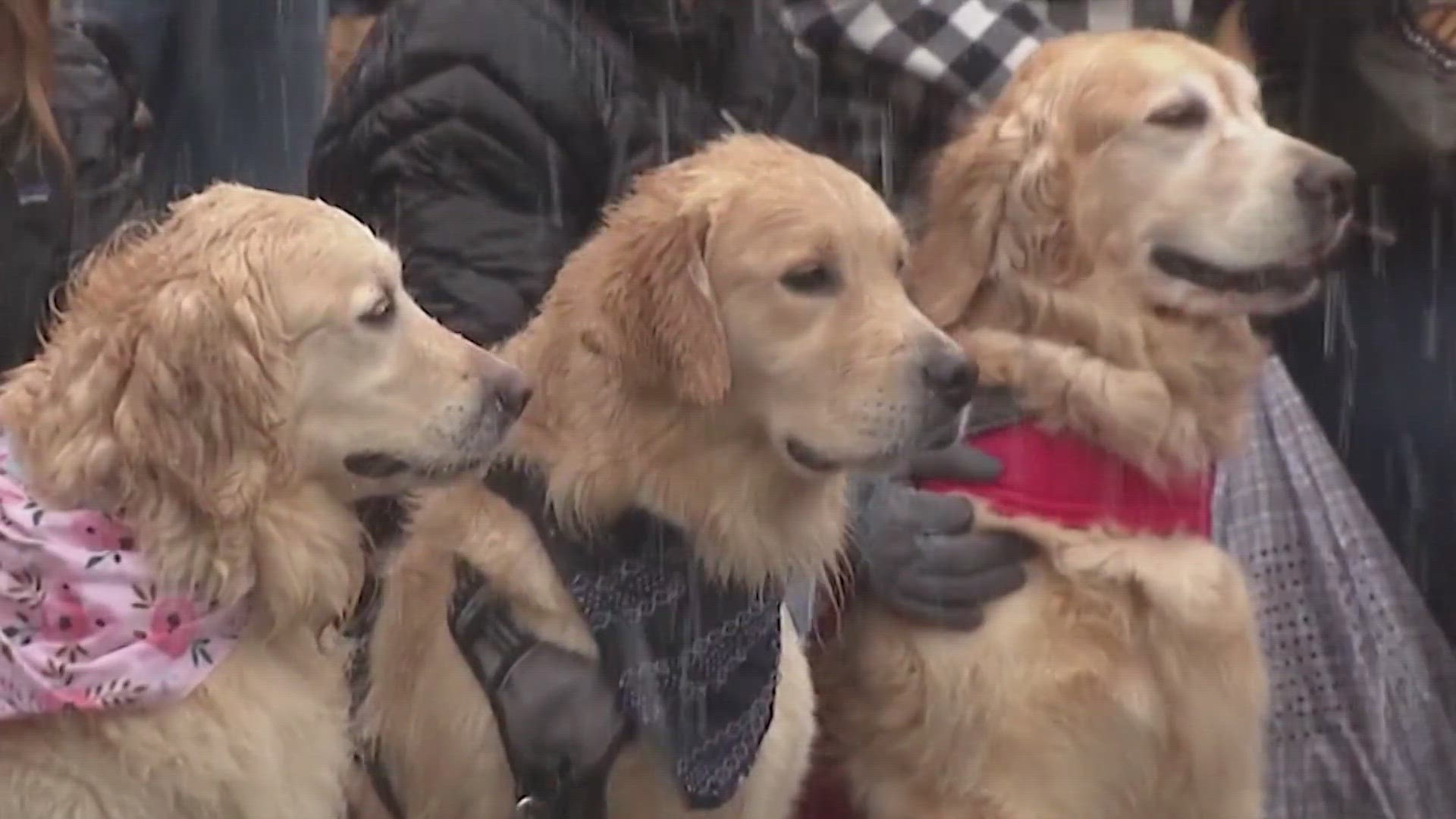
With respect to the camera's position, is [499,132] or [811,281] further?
[499,132]

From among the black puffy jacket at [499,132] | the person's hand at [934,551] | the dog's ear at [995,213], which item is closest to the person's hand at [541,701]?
the person's hand at [934,551]

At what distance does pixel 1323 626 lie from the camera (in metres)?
3.70

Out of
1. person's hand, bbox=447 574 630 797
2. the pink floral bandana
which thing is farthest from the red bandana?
the pink floral bandana

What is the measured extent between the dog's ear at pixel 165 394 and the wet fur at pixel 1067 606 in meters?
1.00

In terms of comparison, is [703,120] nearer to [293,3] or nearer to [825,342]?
[825,342]

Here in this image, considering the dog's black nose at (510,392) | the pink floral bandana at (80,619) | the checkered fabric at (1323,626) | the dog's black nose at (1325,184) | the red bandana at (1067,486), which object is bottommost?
the checkered fabric at (1323,626)

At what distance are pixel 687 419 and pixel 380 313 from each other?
1.42 feet

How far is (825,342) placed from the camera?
110 inches

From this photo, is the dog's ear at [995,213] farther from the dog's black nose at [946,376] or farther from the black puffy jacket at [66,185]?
the black puffy jacket at [66,185]

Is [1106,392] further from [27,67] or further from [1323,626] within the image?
[27,67]

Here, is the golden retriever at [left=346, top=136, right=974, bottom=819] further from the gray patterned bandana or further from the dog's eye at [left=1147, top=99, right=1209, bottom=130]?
the dog's eye at [left=1147, top=99, right=1209, bottom=130]

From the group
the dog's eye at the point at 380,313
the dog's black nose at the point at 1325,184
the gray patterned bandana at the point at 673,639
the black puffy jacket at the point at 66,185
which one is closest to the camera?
the dog's eye at the point at 380,313

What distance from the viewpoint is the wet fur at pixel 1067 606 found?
9.66 feet

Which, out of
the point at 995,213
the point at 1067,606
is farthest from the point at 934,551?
the point at 995,213
